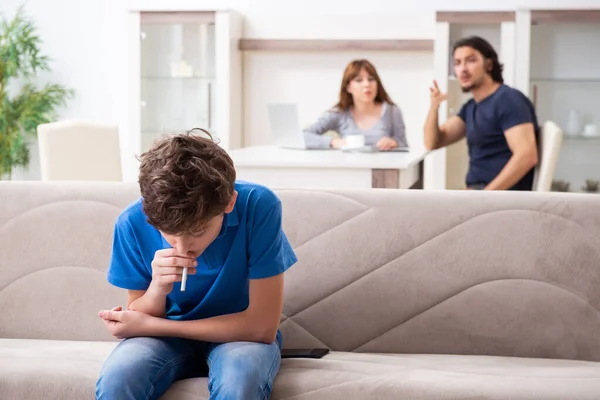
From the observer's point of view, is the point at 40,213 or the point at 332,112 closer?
the point at 40,213

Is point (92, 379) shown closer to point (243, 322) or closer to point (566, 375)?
point (243, 322)

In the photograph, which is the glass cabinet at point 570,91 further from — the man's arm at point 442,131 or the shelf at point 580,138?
the man's arm at point 442,131

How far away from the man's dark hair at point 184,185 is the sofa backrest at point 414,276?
629 mm

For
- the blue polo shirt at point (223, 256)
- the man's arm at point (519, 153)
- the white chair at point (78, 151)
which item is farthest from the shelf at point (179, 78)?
the blue polo shirt at point (223, 256)

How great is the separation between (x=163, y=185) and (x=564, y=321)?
3.61 feet

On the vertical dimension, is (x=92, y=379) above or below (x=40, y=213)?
below

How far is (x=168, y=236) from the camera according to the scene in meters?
1.80

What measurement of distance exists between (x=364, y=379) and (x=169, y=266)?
1.53 ft

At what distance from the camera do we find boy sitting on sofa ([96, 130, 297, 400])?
1.73 meters

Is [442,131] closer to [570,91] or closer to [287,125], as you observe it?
[287,125]

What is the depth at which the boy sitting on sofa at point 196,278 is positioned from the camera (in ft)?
5.69

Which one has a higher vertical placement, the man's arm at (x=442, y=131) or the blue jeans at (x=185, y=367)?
the man's arm at (x=442, y=131)

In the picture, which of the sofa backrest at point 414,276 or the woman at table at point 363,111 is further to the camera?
the woman at table at point 363,111

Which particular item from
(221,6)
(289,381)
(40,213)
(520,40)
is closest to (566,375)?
(289,381)
